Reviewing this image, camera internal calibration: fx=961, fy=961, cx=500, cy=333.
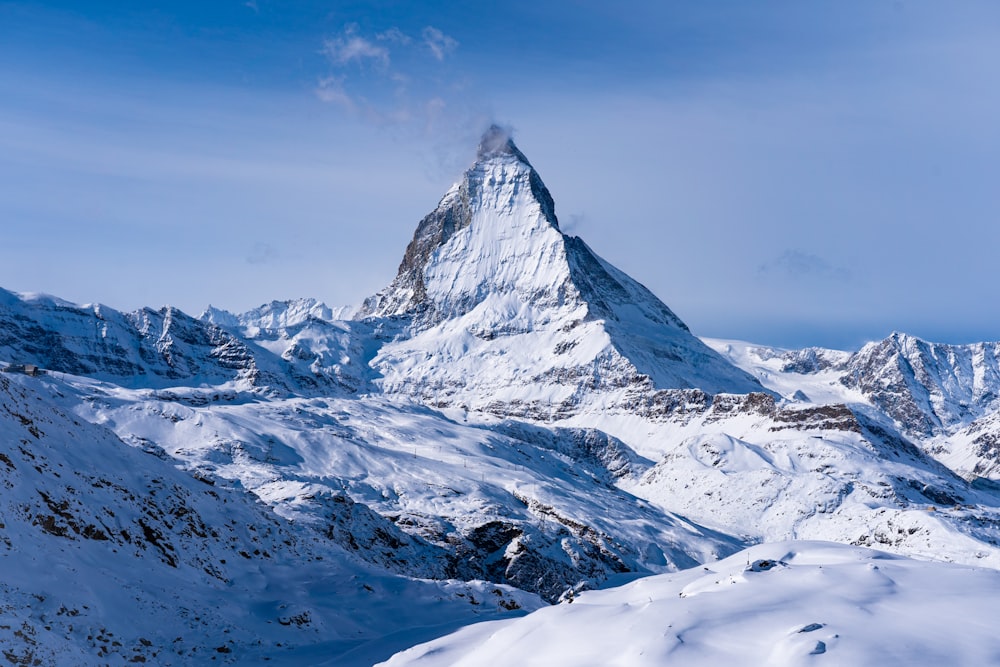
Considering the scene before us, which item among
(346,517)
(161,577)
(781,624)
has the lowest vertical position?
(346,517)

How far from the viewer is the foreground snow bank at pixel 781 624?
20250 millimetres

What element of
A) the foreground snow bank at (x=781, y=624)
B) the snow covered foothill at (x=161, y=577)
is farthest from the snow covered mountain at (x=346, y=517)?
the foreground snow bank at (x=781, y=624)

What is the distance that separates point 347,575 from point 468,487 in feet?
248

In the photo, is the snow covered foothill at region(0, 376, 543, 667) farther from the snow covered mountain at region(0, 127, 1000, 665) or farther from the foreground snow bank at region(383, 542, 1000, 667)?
the foreground snow bank at region(383, 542, 1000, 667)

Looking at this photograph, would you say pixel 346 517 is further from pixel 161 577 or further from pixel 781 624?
pixel 781 624

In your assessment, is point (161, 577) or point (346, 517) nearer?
point (161, 577)

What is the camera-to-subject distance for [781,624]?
71.6ft

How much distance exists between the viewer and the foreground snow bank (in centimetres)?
2025

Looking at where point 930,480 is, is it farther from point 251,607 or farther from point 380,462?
point 251,607

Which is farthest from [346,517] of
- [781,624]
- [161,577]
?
[781,624]

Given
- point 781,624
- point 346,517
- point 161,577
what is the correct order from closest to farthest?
1. point 781,624
2. point 161,577
3. point 346,517

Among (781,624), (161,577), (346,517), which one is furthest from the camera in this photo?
(346,517)

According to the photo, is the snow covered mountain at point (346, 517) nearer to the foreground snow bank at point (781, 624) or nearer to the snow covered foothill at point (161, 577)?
the snow covered foothill at point (161, 577)

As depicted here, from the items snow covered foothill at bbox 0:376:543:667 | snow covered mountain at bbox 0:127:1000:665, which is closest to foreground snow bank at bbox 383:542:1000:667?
snow covered mountain at bbox 0:127:1000:665
